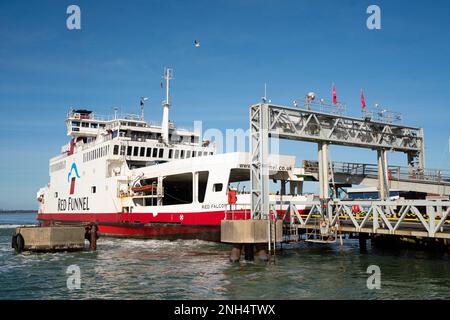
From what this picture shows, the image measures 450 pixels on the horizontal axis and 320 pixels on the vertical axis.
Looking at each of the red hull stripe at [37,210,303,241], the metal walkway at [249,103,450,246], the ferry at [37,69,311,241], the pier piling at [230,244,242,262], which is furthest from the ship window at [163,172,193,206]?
the pier piling at [230,244,242,262]

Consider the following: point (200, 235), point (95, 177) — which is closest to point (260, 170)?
point (200, 235)

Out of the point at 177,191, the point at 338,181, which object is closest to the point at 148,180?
the point at 177,191

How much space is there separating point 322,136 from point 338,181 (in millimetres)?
7778

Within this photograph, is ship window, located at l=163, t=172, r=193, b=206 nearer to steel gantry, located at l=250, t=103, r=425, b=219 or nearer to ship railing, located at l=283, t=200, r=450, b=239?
Result: ship railing, located at l=283, t=200, r=450, b=239

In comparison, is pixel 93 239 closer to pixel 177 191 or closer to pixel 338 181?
pixel 177 191

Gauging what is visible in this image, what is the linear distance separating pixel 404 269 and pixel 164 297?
1076cm

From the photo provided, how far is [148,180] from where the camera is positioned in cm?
3556

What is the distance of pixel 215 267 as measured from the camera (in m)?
19.7

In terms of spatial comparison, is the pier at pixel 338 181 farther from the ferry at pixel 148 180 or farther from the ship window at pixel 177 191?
the ship window at pixel 177 191

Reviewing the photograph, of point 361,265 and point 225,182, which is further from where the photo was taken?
point 225,182

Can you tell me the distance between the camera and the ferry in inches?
1112

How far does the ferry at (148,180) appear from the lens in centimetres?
2824

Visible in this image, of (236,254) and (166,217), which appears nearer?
(236,254)
